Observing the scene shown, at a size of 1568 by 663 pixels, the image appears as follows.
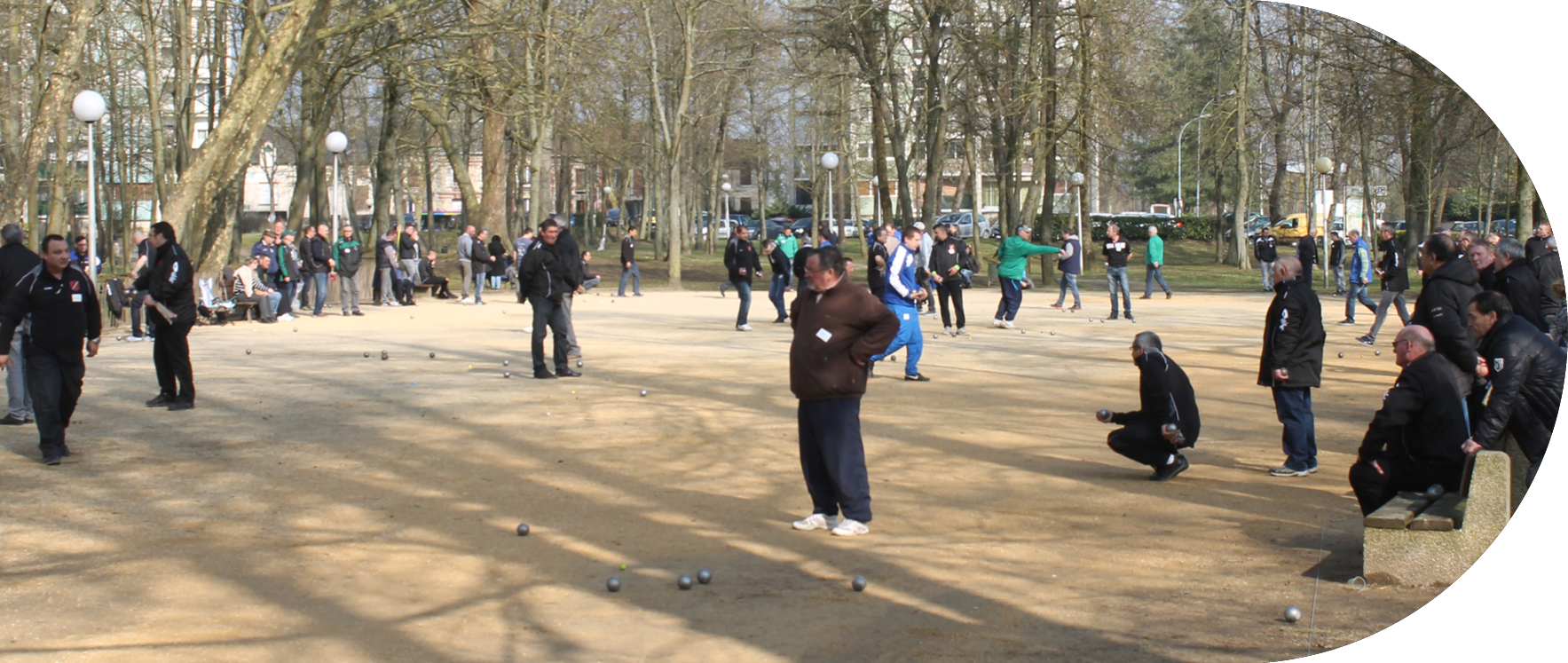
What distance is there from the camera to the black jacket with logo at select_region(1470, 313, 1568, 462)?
274 inches

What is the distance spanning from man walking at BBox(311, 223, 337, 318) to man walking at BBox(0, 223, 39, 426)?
11.8 meters

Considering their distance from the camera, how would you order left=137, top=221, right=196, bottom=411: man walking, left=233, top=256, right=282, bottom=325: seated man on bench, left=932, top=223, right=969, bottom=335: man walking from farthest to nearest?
left=233, top=256, right=282, bottom=325: seated man on bench
left=932, top=223, right=969, bottom=335: man walking
left=137, top=221, right=196, bottom=411: man walking

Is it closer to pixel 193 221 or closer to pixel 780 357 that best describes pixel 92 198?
pixel 193 221

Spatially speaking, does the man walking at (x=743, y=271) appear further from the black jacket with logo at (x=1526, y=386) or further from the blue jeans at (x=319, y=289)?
the black jacket with logo at (x=1526, y=386)

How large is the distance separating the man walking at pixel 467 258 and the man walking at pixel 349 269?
3.47 m

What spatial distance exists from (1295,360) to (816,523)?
3574 mm

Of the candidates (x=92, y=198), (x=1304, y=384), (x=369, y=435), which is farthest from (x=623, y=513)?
(x=92, y=198)

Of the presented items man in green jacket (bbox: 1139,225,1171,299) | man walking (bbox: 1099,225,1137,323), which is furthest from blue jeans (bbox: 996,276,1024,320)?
man in green jacket (bbox: 1139,225,1171,299)

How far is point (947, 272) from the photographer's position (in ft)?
62.1

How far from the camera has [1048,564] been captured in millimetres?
6762

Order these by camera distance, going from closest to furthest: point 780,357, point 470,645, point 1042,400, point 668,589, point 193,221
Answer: point 470,645 → point 668,589 → point 1042,400 → point 780,357 → point 193,221

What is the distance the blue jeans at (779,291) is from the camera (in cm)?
2116

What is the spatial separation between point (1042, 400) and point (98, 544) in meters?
8.18

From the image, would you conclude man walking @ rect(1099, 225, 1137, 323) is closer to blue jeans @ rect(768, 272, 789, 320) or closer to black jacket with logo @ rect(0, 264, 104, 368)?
blue jeans @ rect(768, 272, 789, 320)
